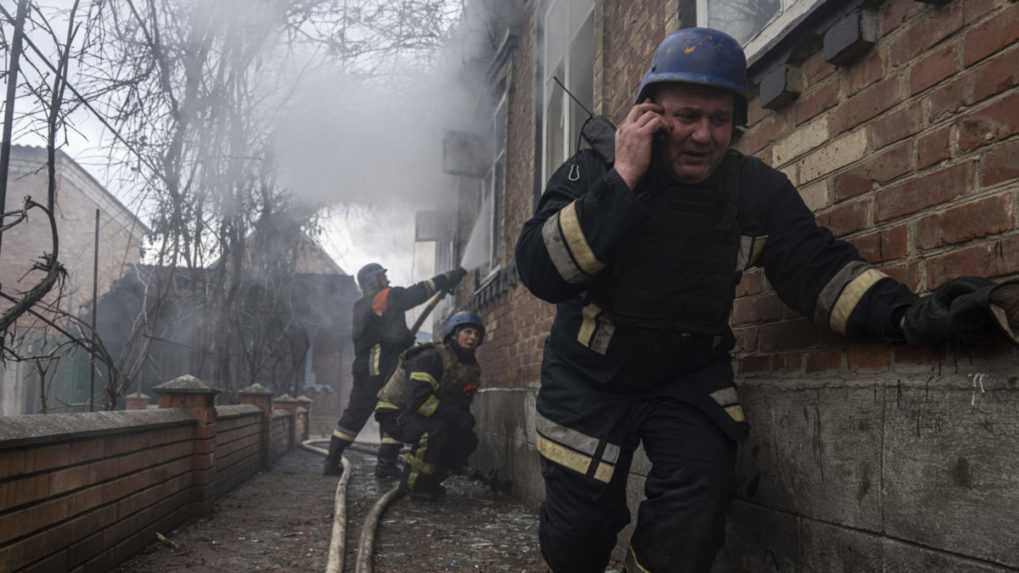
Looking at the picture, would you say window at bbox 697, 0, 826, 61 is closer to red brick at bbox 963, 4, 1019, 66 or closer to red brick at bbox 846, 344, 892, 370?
red brick at bbox 963, 4, 1019, 66

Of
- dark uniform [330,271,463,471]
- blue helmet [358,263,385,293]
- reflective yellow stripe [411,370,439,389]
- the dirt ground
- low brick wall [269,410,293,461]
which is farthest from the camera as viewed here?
low brick wall [269,410,293,461]

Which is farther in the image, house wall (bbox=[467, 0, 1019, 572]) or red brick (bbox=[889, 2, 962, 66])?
red brick (bbox=[889, 2, 962, 66])

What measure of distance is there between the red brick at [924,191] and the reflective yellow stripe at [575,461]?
41.7 inches

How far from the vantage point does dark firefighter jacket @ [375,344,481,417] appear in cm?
594

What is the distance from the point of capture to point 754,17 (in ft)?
10.5

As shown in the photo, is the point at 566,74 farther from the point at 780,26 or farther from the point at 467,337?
the point at 780,26

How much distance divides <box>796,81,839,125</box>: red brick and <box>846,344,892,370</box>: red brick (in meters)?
0.78

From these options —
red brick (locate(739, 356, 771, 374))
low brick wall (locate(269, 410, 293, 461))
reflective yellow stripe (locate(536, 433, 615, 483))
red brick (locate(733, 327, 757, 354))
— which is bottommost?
low brick wall (locate(269, 410, 293, 461))

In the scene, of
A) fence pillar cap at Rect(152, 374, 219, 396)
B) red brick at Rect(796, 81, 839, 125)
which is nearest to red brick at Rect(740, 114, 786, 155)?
red brick at Rect(796, 81, 839, 125)

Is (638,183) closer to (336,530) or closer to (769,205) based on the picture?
(769,205)

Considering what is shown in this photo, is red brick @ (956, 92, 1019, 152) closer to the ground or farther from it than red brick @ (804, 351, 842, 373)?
farther from it

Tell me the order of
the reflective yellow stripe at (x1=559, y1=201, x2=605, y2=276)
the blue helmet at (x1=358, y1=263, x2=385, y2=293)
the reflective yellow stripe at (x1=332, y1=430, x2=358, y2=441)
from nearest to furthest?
the reflective yellow stripe at (x1=559, y1=201, x2=605, y2=276)
the reflective yellow stripe at (x1=332, y1=430, x2=358, y2=441)
the blue helmet at (x1=358, y1=263, x2=385, y2=293)

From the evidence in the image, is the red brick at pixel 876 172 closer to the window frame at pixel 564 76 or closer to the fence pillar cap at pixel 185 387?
the window frame at pixel 564 76

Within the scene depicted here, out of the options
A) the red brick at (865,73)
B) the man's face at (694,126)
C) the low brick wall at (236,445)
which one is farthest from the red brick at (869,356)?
the low brick wall at (236,445)
